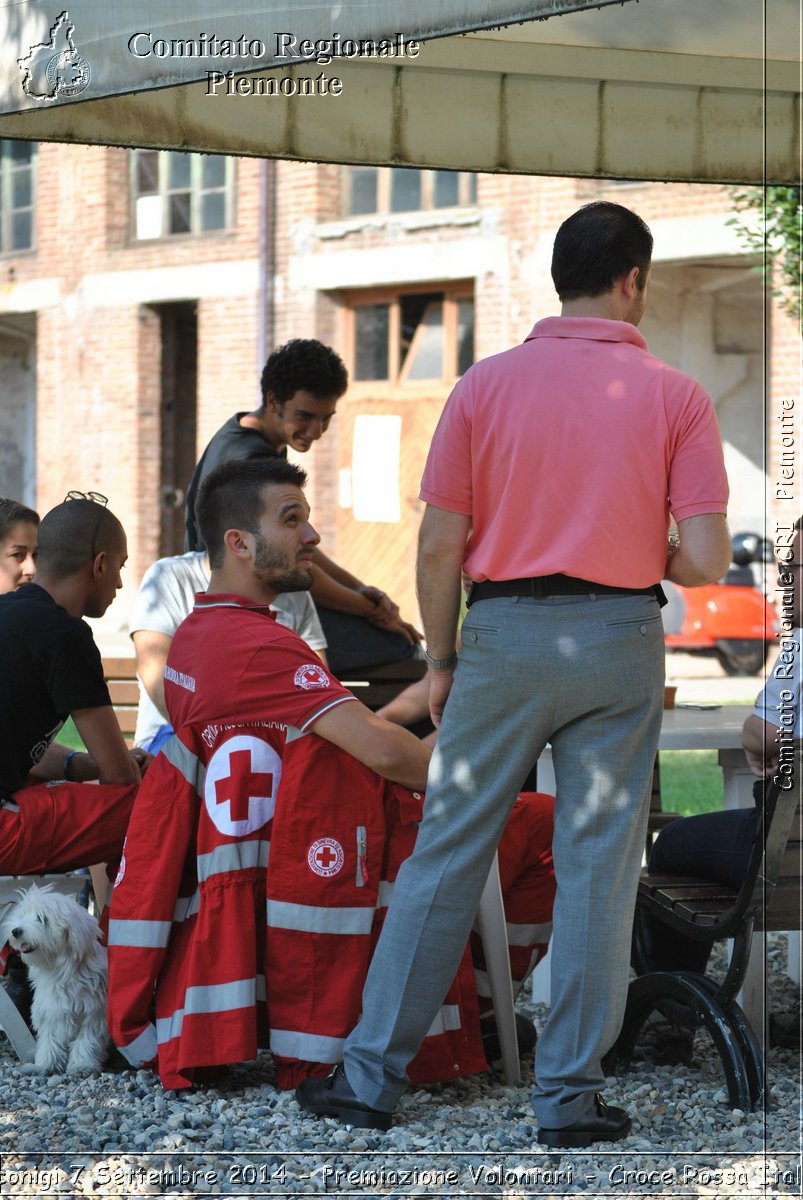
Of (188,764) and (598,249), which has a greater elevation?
(598,249)

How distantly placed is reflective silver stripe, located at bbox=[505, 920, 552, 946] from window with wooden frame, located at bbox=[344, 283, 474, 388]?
14.2 metres

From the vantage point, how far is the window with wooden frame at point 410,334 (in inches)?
707

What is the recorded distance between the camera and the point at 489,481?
316cm

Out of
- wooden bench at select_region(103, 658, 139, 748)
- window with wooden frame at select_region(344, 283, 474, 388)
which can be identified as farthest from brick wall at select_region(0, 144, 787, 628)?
wooden bench at select_region(103, 658, 139, 748)

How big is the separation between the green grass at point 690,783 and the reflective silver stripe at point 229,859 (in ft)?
12.5

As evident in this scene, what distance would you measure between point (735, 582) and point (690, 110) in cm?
1134

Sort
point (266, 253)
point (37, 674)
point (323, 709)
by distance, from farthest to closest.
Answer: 1. point (266, 253)
2. point (37, 674)
3. point (323, 709)

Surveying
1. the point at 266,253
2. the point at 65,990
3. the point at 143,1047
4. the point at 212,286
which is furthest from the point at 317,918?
the point at 212,286

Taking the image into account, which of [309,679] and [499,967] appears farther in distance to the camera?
[499,967]

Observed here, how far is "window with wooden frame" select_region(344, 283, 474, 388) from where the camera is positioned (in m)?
18.0

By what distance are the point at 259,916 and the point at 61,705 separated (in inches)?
30.3

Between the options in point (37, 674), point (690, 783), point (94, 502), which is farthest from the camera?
point (690, 783)

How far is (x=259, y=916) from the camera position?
3.70 metres

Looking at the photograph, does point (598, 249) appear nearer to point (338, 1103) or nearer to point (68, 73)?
point (68, 73)
